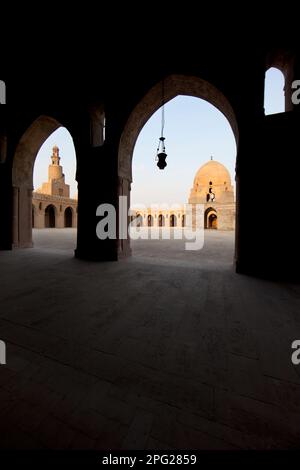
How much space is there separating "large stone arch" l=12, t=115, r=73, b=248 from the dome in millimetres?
28750

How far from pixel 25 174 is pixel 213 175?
29.9 meters

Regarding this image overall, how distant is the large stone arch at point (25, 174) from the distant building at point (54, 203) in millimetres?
20058

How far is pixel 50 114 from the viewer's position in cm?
802

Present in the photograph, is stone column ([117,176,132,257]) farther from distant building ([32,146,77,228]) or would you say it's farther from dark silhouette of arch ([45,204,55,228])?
dark silhouette of arch ([45,204,55,228])

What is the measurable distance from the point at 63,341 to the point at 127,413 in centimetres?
119

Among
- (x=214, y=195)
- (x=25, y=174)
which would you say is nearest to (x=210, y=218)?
(x=214, y=195)

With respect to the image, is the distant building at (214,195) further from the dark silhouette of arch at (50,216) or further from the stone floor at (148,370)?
the stone floor at (148,370)

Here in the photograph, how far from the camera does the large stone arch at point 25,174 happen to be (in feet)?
29.5

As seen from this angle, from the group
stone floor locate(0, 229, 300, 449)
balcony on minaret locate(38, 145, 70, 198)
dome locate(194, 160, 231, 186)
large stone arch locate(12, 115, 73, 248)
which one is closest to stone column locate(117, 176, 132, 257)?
stone floor locate(0, 229, 300, 449)

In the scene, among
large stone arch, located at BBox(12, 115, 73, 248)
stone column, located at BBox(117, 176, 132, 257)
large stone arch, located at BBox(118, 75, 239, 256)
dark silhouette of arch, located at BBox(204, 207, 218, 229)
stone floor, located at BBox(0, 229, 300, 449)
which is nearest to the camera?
stone floor, located at BBox(0, 229, 300, 449)

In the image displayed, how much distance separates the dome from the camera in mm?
33469

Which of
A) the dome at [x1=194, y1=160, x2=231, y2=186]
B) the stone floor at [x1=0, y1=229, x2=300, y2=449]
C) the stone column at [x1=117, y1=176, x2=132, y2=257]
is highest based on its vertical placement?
the dome at [x1=194, y1=160, x2=231, y2=186]

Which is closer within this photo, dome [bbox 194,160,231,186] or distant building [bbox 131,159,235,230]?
distant building [bbox 131,159,235,230]
